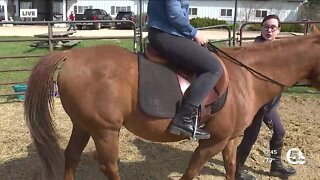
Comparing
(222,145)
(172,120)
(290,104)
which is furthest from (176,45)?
(290,104)

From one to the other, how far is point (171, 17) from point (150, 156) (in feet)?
7.29

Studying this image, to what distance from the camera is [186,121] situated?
296cm

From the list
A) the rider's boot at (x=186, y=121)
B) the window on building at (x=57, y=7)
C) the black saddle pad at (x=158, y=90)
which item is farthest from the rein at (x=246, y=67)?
the window on building at (x=57, y=7)

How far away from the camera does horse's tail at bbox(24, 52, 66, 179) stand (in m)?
3.05

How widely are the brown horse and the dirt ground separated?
420mm

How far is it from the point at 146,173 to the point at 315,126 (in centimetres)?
292

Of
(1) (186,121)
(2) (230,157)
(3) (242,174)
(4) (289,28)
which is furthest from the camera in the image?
(4) (289,28)

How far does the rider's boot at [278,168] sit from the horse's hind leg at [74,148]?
2.09m

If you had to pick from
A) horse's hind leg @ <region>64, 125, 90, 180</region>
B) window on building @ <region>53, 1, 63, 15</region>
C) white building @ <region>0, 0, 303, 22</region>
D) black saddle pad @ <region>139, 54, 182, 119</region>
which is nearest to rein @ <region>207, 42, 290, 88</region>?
black saddle pad @ <region>139, 54, 182, 119</region>

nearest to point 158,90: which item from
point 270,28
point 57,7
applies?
point 270,28

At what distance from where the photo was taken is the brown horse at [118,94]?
296cm

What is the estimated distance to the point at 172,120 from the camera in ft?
9.93

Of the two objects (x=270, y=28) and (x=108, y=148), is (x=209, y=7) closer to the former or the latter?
(x=270, y=28)

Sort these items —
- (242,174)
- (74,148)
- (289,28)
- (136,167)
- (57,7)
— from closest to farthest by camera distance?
(74,148) < (242,174) < (136,167) < (289,28) < (57,7)
